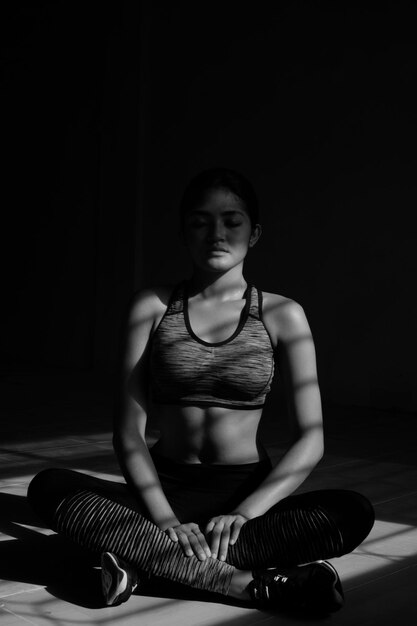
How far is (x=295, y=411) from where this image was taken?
79.3 inches

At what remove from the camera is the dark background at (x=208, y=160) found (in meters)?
4.95

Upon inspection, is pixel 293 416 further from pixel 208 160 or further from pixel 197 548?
pixel 208 160

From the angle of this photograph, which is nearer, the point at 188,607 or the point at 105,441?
the point at 188,607

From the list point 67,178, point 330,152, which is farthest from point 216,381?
point 67,178

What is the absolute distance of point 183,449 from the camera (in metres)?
2.04

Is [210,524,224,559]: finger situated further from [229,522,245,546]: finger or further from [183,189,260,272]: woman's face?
[183,189,260,272]: woman's face

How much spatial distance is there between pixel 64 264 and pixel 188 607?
553cm

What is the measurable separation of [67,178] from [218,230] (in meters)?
5.36

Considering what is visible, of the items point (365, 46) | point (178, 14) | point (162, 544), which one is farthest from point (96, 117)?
point (162, 544)

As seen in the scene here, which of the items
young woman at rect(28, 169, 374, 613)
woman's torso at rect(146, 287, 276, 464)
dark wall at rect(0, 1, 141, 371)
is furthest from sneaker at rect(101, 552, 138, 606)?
dark wall at rect(0, 1, 141, 371)

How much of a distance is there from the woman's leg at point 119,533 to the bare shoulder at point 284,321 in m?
0.54

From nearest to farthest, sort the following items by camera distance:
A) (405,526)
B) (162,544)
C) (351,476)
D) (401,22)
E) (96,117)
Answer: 1. (162,544)
2. (405,526)
3. (351,476)
4. (401,22)
5. (96,117)

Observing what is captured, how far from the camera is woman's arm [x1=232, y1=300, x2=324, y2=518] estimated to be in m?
1.92

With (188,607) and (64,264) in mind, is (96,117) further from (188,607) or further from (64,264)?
(188,607)
